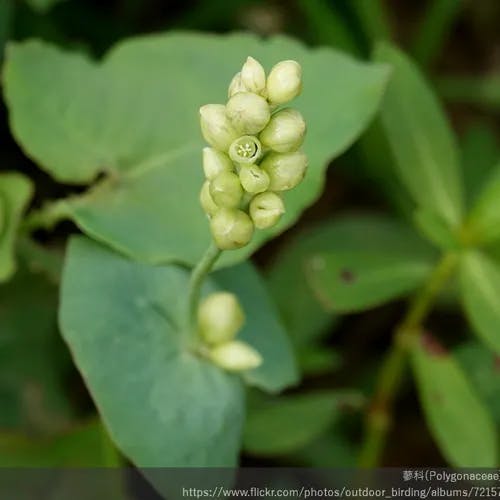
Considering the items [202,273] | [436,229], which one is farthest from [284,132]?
[436,229]

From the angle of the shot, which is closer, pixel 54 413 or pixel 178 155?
pixel 178 155

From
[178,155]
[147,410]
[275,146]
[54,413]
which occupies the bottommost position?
[54,413]

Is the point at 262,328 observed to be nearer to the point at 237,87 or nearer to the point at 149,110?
the point at 149,110

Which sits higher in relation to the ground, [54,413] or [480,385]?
[480,385]

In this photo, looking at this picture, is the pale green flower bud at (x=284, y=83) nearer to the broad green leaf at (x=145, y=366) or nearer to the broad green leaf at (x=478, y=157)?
the broad green leaf at (x=145, y=366)

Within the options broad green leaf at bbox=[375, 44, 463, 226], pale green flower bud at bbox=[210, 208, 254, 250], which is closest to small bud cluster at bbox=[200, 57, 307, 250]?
pale green flower bud at bbox=[210, 208, 254, 250]

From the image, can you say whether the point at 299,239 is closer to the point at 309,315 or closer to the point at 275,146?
the point at 309,315

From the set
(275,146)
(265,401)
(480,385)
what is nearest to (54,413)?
(265,401)
